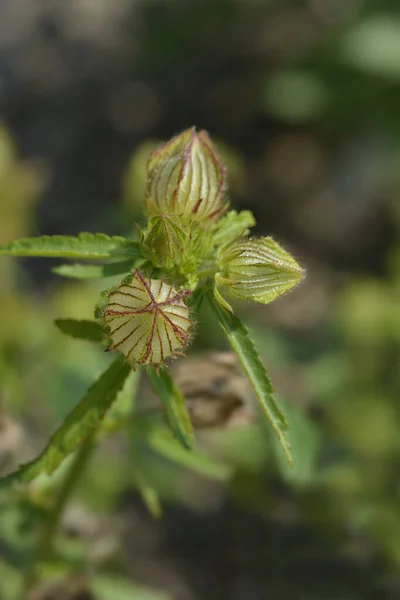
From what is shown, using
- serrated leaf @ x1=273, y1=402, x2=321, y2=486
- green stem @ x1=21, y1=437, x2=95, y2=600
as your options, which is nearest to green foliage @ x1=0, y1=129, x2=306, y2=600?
green stem @ x1=21, y1=437, x2=95, y2=600

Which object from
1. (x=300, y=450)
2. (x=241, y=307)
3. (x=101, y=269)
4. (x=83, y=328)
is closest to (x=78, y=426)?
(x=83, y=328)

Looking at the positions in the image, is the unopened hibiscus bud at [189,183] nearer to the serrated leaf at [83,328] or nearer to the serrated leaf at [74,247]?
the serrated leaf at [74,247]

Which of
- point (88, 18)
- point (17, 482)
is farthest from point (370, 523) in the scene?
point (88, 18)

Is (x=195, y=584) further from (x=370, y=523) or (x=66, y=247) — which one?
(x=66, y=247)

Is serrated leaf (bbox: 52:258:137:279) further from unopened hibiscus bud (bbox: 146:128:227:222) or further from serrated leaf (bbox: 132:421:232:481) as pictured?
serrated leaf (bbox: 132:421:232:481)

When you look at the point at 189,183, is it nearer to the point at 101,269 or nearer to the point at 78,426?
the point at 101,269
